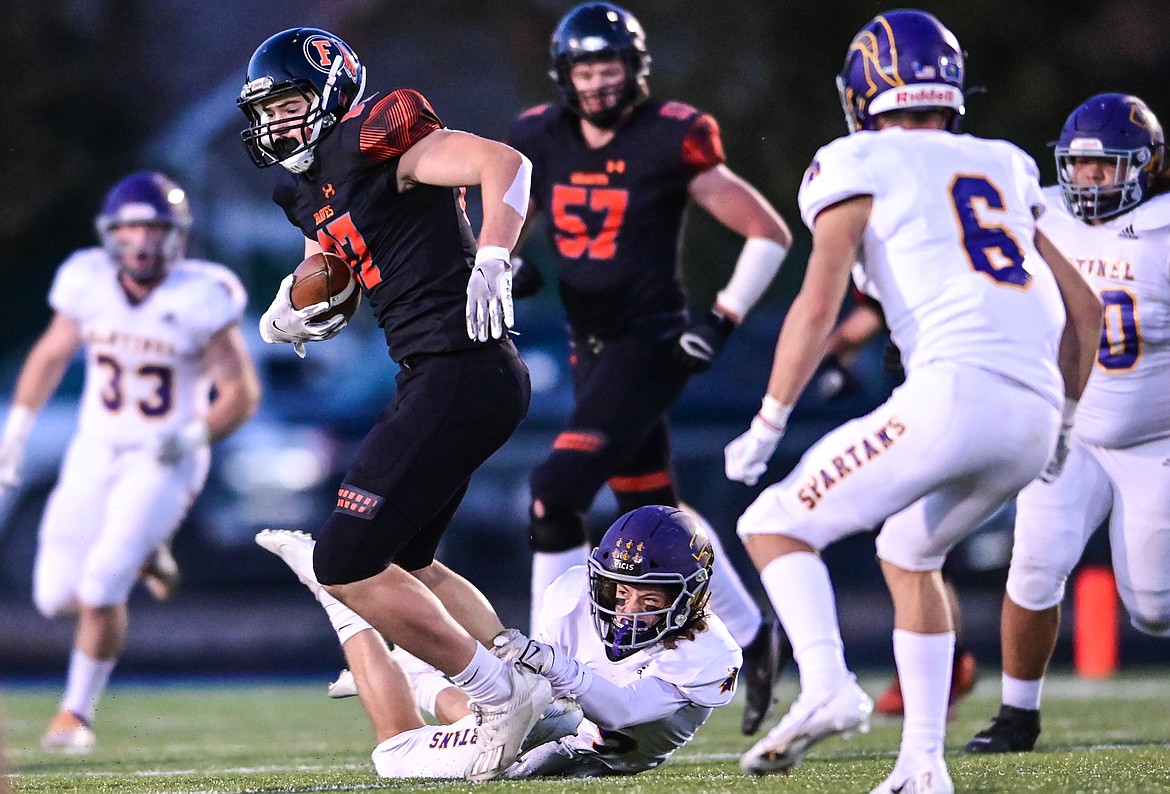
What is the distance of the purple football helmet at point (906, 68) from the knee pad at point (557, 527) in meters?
1.74

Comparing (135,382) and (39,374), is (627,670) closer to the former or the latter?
(135,382)

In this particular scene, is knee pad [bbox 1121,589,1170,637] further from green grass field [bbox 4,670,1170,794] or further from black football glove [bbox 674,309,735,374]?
black football glove [bbox 674,309,735,374]

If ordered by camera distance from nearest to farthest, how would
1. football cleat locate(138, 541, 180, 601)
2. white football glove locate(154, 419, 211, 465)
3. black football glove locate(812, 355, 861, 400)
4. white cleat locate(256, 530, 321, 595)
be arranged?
1. white cleat locate(256, 530, 321, 595)
2. black football glove locate(812, 355, 861, 400)
3. white football glove locate(154, 419, 211, 465)
4. football cleat locate(138, 541, 180, 601)

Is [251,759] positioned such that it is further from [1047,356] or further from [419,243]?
[1047,356]

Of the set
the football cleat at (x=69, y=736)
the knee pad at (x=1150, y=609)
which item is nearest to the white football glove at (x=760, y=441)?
the knee pad at (x=1150, y=609)

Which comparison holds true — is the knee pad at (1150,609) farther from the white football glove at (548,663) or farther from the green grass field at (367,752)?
the white football glove at (548,663)

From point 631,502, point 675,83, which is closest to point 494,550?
point 675,83

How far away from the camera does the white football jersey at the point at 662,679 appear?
3.81m

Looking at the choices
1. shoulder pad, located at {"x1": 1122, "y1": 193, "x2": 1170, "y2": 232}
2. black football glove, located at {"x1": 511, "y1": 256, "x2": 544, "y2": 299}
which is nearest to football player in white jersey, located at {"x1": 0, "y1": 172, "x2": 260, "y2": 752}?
black football glove, located at {"x1": 511, "y1": 256, "x2": 544, "y2": 299}

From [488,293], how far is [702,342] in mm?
1626

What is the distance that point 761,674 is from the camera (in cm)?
519

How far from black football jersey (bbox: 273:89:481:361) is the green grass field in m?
1.01

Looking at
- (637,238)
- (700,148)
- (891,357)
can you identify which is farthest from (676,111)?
(891,357)

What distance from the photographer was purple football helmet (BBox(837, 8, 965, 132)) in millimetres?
3455
